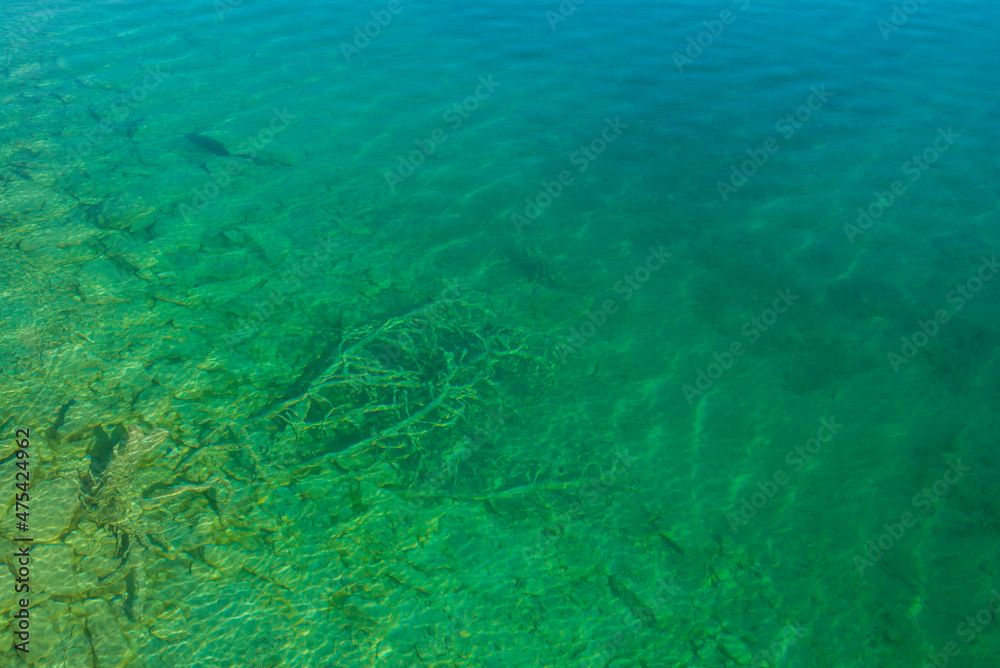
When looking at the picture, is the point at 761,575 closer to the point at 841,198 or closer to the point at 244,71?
the point at 841,198

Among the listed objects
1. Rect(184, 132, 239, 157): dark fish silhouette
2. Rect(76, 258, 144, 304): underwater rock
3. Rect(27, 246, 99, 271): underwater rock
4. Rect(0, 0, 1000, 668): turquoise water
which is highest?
Rect(184, 132, 239, 157): dark fish silhouette

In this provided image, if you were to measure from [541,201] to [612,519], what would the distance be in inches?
181

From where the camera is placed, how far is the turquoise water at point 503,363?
14.5 feet

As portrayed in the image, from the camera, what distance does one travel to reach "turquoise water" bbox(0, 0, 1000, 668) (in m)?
4.43

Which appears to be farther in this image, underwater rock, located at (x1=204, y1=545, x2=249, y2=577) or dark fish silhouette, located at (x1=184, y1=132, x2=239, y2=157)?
dark fish silhouette, located at (x1=184, y1=132, x2=239, y2=157)

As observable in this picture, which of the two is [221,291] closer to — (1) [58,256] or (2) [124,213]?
(1) [58,256]

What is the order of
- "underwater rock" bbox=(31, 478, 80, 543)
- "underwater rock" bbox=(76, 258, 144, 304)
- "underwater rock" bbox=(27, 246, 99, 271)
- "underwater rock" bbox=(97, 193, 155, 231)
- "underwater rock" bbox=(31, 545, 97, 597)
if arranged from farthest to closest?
"underwater rock" bbox=(97, 193, 155, 231)
"underwater rock" bbox=(27, 246, 99, 271)
"underwater rock" bbox=(76, 258, 144, 304)
"underwater rock" bbox=(31, 478, 80, 543)
"underwater rock" bbox=(31, 545, 97, 597)

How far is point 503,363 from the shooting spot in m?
6.15

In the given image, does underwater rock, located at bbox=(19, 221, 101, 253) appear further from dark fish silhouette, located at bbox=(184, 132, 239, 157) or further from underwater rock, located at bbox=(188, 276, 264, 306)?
dark fish silhouette, located at bbox=(184, 132, 239, 157)

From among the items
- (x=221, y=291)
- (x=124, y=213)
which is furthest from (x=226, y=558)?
(x=124, y=213)

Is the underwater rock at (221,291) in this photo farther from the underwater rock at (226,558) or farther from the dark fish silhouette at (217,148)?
the underwater rock at (226,558)

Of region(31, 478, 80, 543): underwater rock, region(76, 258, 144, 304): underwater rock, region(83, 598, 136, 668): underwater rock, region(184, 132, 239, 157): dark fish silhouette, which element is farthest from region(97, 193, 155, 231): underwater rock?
region(83, 598, 136, 668): underwater rock

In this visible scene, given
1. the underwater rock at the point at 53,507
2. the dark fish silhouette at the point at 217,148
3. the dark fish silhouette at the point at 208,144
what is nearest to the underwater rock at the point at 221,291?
the underwater rock at the point at 53,507

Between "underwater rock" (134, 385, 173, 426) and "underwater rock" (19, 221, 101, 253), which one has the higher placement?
"underwater rock" (19, 221, 101, 253)
